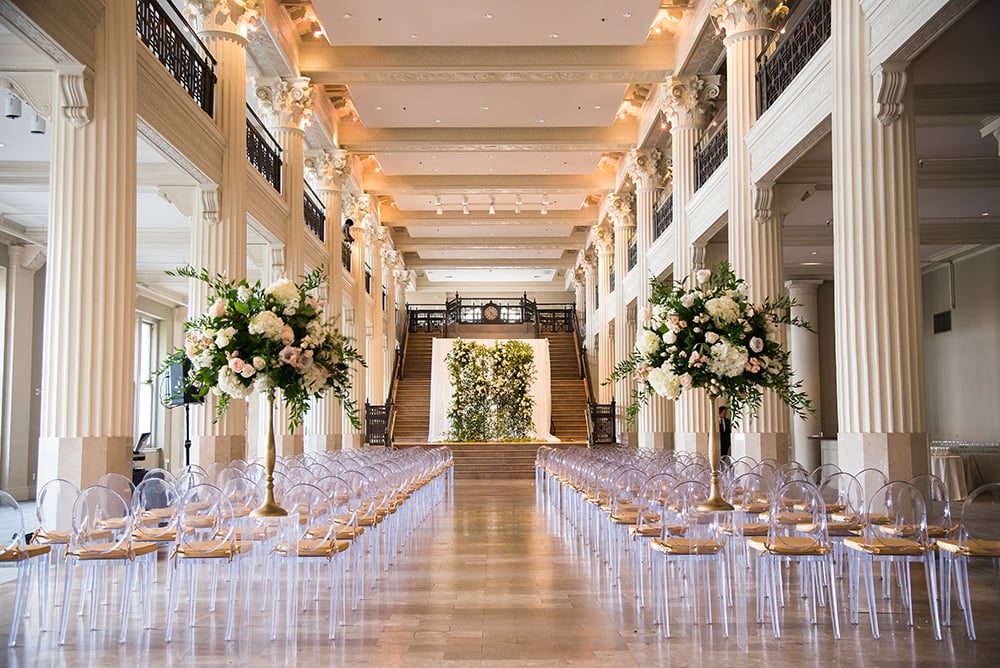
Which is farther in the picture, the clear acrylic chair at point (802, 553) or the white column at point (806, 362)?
the white column at point (806, 362)

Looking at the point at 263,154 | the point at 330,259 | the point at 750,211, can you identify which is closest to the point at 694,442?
the point at 750,211

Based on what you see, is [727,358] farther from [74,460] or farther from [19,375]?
[19,375]

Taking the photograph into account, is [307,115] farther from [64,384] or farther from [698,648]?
[698,648]

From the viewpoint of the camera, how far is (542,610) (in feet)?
21.9

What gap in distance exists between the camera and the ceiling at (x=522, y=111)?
11258 millimetres

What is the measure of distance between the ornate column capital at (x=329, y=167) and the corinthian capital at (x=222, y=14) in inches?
295

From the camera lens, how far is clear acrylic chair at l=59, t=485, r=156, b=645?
5.85m

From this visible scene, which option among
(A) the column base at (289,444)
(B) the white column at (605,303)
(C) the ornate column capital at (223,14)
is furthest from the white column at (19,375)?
(B) the white column at (605,303)

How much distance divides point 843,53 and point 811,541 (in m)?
4.33

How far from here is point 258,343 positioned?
19.7 ft

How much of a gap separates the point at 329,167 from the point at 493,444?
24.0ft

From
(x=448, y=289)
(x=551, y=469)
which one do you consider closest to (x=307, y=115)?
(x=551, y=469)

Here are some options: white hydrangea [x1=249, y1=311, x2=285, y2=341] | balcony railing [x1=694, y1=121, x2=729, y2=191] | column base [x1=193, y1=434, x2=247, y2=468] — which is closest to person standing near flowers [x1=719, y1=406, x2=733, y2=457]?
balcony railing [x1=694, y1=121, x2=729, y2=191]

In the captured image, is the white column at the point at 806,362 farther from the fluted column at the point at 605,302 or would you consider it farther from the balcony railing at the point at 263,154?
the balcony railing at the point at 263,154
